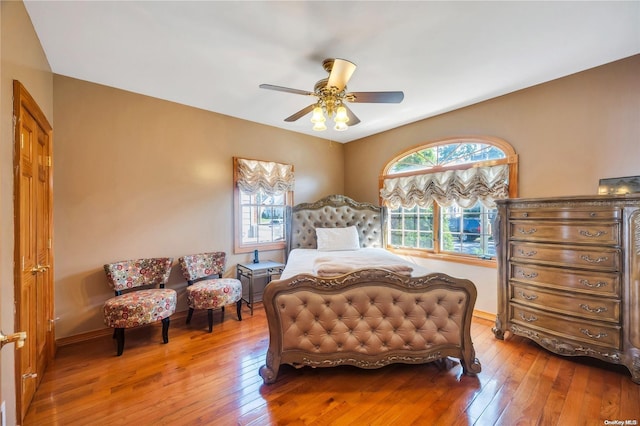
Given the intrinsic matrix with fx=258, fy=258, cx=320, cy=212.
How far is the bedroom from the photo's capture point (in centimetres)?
254

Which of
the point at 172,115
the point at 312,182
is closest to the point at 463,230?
the point at 312,182

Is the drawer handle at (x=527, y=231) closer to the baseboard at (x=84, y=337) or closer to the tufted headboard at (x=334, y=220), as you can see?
the tufted headboard at (x=334, y=220)

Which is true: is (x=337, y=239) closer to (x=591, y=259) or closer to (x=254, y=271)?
(x=254, y=271)

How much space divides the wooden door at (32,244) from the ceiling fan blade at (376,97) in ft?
7.62

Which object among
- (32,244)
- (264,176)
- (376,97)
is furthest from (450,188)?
(32,244)

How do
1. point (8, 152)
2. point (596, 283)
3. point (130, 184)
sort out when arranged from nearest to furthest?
1. point (8, 152)
2. point (596, 283)
3. point (130, 184)

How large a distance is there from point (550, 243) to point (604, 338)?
2.79ft

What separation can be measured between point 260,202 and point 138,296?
2.04 meters

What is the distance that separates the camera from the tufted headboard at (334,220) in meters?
4.30

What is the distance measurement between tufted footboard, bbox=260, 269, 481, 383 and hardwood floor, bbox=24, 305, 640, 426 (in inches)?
7.0

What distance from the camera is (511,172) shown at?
3152 millimetres

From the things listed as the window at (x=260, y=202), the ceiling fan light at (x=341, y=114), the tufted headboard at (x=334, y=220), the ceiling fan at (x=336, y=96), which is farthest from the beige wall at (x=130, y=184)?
the ceiling fan light at (x=341, y=114)

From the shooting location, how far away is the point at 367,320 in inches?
83.8

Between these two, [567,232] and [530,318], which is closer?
[567,232]
